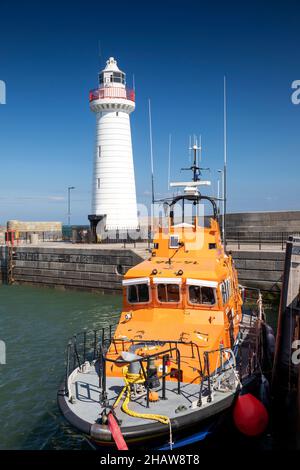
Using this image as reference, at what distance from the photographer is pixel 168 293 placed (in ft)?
29.1

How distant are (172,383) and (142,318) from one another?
6.19 feet

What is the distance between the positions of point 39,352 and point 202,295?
7047 millimetres

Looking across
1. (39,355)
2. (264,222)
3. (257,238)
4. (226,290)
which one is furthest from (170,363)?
(264,222)

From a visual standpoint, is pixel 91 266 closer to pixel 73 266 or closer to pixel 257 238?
pixel 73 266

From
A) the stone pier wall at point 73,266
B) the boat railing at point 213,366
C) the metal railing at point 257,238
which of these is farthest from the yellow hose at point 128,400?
the metal railing at point 257,238

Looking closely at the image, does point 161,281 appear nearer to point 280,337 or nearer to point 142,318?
point 142,318

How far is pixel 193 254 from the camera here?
9.99 meters

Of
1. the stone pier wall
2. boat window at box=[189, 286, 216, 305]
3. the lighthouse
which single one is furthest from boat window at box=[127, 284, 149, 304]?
the lighthouse

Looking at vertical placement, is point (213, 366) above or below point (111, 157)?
below

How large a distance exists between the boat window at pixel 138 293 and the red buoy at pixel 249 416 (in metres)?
2.95

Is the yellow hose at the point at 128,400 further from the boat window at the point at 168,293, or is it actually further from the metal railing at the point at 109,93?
the metal railing at the point at 109,93
